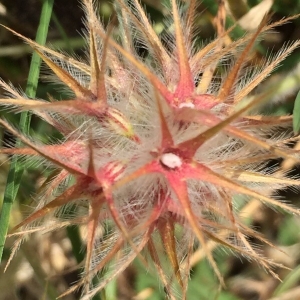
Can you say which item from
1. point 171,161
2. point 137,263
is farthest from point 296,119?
point 137,263

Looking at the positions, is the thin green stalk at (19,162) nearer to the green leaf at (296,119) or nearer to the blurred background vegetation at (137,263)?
the blurred background vegetation at (137,263)

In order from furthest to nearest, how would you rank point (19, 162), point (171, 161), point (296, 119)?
point (19, 162) < point (296, 119) < point (171, 161)

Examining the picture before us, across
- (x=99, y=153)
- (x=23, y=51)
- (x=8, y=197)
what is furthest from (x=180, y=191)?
(x=23, y=51)

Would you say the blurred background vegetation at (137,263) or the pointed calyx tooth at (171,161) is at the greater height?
the pointed calyx tooth at (171,161)

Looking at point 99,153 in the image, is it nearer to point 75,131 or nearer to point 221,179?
point 75,131

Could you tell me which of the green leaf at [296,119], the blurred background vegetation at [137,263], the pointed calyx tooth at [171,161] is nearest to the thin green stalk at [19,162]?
the blurred background vegetation at [137,263]

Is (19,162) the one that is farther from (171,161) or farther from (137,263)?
(171,161)

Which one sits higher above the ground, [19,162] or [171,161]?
[171,161]
